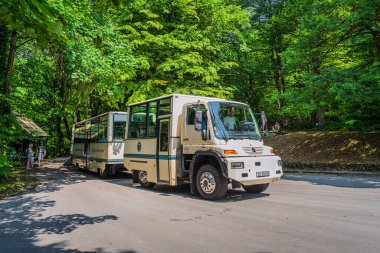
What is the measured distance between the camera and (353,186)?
11344 mm

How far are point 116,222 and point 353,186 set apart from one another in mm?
8758

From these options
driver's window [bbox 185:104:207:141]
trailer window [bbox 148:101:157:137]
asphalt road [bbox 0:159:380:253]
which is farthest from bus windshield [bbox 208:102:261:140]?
trailer window [bbox 148:101:157:137]

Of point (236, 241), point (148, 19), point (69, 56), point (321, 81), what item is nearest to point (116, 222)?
point (236, 241)

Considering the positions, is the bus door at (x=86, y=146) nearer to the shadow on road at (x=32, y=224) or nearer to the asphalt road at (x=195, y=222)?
the asphalt road at (x=195, y=222)

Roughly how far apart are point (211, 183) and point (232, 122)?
1.94 m

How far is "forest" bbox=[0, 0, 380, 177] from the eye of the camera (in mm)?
13320

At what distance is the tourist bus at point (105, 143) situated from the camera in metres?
16.0

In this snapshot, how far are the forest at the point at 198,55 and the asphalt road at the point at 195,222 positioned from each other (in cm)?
347

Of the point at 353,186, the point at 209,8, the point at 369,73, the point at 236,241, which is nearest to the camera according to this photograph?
the point at 236,241

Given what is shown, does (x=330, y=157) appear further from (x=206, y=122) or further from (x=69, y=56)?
(x=69, y=56)

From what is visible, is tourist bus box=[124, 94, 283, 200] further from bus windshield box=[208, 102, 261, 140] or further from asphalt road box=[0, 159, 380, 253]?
asphalt road box=[0, 159, 380, 253]

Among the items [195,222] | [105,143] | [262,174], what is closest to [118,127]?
[105,143]

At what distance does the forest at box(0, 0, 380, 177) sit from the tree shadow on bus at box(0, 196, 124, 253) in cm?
330

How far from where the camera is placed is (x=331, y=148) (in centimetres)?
1811
